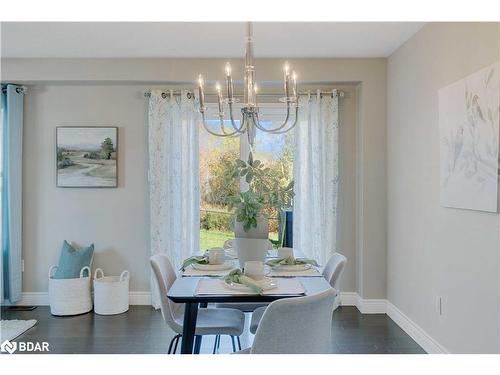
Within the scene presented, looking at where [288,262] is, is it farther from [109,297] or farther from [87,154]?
[87,154]

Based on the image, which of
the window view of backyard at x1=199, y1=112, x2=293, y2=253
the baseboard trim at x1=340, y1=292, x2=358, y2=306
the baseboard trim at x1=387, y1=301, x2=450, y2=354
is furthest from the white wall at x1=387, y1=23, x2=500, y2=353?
the window view of backyard at x1=199, y1=112, x2=293, y2=253

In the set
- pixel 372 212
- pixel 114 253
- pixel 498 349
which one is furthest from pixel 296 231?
pixel 498 349

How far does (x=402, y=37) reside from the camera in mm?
3260

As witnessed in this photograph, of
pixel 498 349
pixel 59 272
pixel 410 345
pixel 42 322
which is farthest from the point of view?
pixel 59 272

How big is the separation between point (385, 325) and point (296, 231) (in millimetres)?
1185

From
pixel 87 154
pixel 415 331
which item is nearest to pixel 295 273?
pixel 415 331

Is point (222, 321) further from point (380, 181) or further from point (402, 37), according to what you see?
point (402, 37)

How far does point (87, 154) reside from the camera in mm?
3994

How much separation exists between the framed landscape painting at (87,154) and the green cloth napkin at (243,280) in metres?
2.47

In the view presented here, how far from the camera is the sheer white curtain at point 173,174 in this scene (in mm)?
3930

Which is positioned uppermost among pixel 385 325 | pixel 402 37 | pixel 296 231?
pixel 402 37

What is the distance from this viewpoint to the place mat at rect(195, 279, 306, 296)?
1.83 metres

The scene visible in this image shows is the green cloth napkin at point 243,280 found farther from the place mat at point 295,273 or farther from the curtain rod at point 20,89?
the curtain rod at point 20,89

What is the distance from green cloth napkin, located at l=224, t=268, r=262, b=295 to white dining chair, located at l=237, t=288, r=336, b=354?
32 cm
